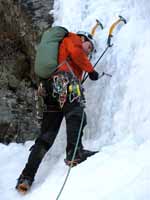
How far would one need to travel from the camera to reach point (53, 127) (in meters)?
7.34

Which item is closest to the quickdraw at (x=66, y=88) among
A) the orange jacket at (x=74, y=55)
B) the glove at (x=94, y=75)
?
the orange jacket at (x=74, y=55)

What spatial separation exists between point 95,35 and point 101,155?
234cm

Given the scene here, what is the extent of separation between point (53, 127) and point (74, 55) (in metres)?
1.13

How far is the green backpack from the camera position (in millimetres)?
7039

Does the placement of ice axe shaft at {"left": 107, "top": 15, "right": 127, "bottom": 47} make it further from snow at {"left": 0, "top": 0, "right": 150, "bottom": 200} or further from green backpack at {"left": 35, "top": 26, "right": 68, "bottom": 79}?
green backpack at {"left": 35, "top": 26, "right": 68, "bottom": 79}

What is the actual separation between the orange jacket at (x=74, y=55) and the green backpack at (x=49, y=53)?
0.27 feet

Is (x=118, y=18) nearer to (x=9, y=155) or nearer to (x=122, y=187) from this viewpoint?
(x=9, y=155)

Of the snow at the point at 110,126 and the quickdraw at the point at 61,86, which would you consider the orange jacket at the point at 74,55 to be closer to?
the quickdraw at the point at 61,86

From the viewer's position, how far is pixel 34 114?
367 inches

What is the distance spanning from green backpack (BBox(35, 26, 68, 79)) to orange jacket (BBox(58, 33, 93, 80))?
8 cm

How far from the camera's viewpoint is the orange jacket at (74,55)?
6.98 metres

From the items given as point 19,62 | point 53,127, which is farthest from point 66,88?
point 19,62

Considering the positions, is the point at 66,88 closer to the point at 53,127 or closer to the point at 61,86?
the point at 61,86

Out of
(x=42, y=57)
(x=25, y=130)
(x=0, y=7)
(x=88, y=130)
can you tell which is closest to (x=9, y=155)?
(x=25, y=130)
